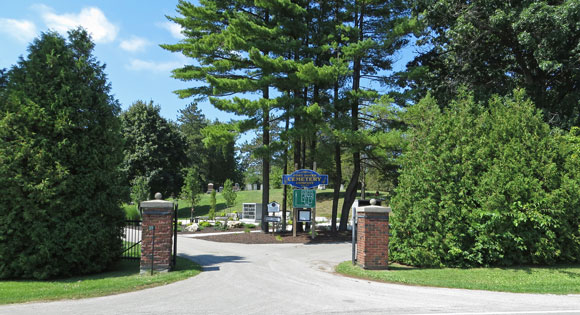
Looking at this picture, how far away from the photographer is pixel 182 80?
20141 mm

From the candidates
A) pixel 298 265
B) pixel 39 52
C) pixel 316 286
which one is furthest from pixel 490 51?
pixel 39 52

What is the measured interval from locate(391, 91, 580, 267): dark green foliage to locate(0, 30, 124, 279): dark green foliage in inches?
322

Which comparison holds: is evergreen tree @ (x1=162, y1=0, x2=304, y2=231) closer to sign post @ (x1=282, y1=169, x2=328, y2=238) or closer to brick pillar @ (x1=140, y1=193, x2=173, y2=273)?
sign post @ (x1=282, y1=169, x2=328, y2=238)

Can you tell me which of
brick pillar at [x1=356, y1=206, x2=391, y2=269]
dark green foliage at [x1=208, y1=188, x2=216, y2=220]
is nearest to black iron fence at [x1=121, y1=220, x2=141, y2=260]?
brick pillar at [x1=356, y1=206, x2=391, y2=269]

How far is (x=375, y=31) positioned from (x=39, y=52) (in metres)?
15.1

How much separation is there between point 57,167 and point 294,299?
261 inches

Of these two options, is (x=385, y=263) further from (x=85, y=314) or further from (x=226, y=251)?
(x=85, y=314)

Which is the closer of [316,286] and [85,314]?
[85,314]

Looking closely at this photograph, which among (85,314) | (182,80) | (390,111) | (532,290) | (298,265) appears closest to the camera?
(85,314)

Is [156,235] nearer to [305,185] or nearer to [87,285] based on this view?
[87,285]

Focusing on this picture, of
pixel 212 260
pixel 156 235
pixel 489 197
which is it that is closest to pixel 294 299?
pixel 156 235

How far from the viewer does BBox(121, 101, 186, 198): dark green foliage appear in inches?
1561

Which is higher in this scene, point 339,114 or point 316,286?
point 339,114

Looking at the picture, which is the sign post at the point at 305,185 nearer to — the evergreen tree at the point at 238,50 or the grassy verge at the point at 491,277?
the evergreen tree at the point at 238,50
